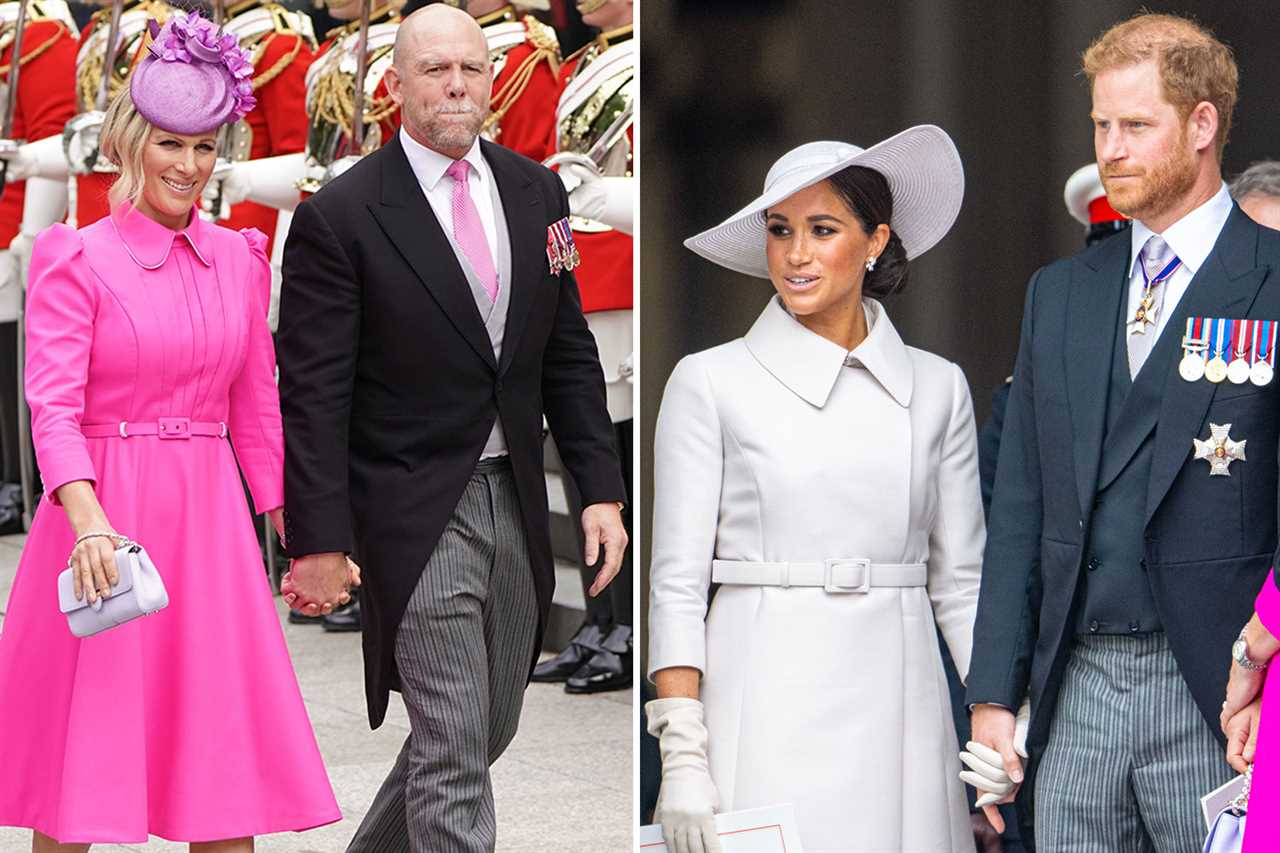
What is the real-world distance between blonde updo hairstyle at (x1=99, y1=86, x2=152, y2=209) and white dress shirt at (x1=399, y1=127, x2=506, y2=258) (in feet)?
1.56

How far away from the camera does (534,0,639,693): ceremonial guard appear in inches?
249

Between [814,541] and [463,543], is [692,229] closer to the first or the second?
[814,541]

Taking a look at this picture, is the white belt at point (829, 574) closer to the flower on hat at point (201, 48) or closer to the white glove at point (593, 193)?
the flower on hat at point (201, 48)

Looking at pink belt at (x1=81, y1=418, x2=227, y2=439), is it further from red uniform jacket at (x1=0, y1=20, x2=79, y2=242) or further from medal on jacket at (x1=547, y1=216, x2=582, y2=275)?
red uniform jacket at (x1=0, y1=20, x2=79, y2=242)

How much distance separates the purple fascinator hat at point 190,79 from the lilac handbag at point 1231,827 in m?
2.16

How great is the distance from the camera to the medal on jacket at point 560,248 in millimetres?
4297

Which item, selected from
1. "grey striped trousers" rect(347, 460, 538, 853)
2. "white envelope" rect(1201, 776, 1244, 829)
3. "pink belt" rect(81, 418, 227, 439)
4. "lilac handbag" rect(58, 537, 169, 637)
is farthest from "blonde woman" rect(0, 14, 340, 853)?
"white envelope" rect(1201, 776, 1244, 829)

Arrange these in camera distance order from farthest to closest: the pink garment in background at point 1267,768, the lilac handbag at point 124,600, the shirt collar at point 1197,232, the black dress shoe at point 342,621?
1. the black dress shoe at point 342,621
2. the lilac handbag at point 124,600
3. the shirt collar at point 1197,232
4. the pink garment in background at point 1267,768

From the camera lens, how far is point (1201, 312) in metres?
3.36

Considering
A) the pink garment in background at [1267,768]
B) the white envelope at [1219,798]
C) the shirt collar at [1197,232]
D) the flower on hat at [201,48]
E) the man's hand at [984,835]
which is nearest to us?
the pink garment in background at [1267,768]

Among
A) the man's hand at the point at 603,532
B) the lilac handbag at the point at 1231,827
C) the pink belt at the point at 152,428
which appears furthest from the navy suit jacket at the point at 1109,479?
the pink belt at the point at 152,428

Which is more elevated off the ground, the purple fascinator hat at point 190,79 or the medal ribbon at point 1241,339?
the purple fascinator hat at point 190,79

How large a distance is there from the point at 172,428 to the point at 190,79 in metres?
0.63

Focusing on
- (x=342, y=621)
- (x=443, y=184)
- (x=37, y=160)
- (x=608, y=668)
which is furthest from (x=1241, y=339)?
(x=37, y=160)
